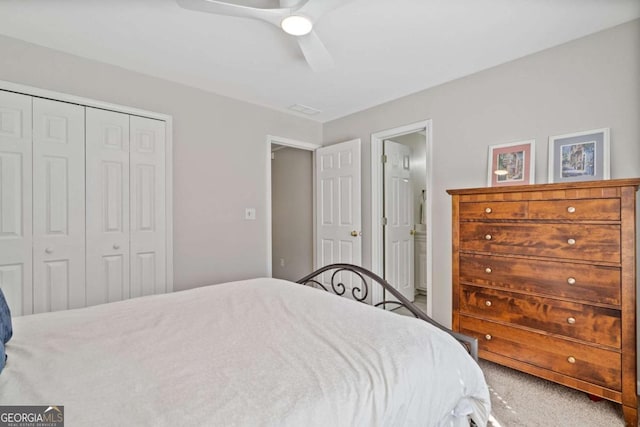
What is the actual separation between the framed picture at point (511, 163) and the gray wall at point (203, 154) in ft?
7.57

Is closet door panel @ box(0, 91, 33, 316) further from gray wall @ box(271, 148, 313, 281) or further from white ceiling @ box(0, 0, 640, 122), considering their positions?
gray wall @ box(271, 148, 313, 281)

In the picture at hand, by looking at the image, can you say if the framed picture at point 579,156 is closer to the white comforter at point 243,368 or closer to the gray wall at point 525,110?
the gray wall at point 525,110

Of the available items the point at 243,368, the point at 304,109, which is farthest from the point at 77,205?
the point at 304,109

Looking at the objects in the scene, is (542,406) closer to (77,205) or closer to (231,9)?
(231,9)

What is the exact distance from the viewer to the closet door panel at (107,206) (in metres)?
2.37

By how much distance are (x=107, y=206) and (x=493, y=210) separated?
9.80 ft

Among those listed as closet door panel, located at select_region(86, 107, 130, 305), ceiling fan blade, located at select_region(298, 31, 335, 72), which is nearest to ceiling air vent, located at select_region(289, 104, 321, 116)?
ceiling fan blade, located at select_region(298, 31, 335, 72)

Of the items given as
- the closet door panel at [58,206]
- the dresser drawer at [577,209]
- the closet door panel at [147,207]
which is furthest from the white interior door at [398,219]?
the closet door panel at [58,206]

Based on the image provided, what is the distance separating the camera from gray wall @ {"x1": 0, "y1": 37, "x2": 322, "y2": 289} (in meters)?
2.34

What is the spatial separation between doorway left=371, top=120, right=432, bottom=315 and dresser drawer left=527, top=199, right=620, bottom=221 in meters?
1.09

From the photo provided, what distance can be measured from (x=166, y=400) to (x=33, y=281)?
218cm

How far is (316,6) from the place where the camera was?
1.53 m

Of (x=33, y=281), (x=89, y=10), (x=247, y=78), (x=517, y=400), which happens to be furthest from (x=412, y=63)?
(x=33, y=281)

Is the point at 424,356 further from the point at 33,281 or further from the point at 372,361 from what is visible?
the point at 33,281
